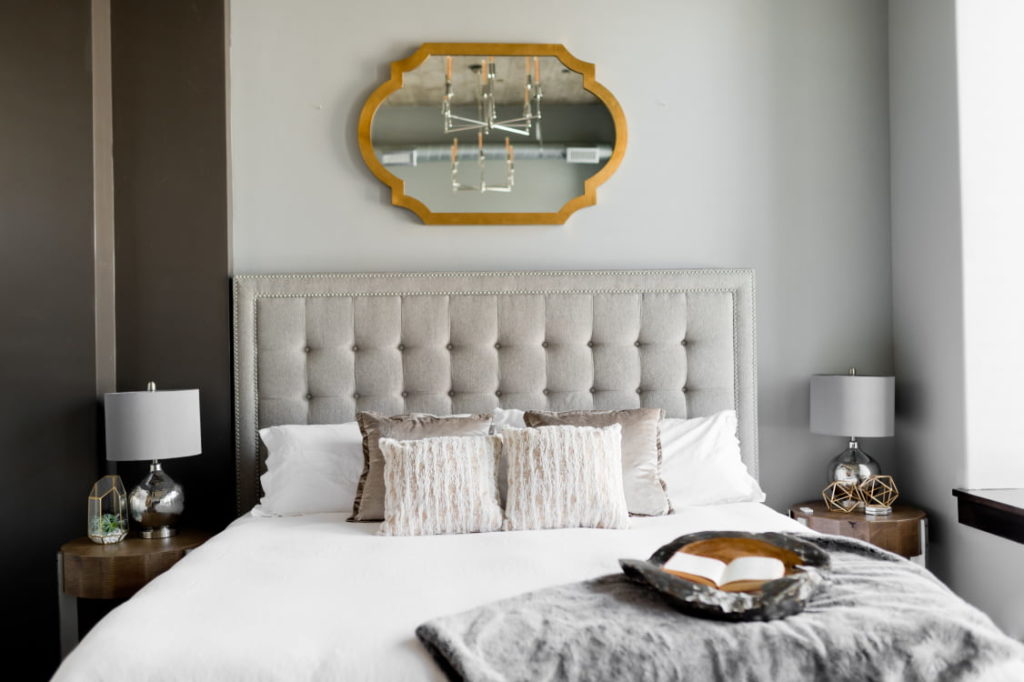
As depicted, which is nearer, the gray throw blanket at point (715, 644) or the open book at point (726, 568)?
the gray throw blanket at point (715, 644)

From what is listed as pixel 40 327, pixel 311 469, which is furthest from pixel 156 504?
pixel 40 327

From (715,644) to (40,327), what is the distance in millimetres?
2582

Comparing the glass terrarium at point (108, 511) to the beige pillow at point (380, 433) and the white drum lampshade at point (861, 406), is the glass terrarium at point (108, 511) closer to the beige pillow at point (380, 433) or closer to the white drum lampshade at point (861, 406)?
the beige pillow at point (380, 433)

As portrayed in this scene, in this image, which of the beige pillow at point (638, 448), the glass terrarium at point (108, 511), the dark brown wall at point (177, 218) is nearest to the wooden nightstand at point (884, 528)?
the beige pillow at point (638, 448)

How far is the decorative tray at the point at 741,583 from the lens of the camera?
1.57 m

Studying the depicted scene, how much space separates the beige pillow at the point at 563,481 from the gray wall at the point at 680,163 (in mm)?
981

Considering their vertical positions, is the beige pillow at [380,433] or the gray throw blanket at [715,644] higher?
the beige pillow at [380,433]

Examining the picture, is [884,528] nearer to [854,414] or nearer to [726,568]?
[854,414]

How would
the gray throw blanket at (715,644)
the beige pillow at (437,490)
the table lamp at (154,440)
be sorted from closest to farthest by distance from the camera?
the gray throw blanket at (715,644) < the beige pillow at (437,490) < the table lamp at (154,440)

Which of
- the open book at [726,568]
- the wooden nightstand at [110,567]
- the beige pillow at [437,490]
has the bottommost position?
the wooden nightstand at [110,567]

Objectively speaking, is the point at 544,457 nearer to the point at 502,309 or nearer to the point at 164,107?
the point at 502,309

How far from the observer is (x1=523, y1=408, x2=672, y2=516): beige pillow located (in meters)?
2.64

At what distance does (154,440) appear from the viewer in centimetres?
269

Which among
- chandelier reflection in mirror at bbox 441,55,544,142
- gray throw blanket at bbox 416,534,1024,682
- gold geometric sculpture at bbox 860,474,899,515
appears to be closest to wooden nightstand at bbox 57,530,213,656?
gray throw blanket at bbox 416,534,1024,682
